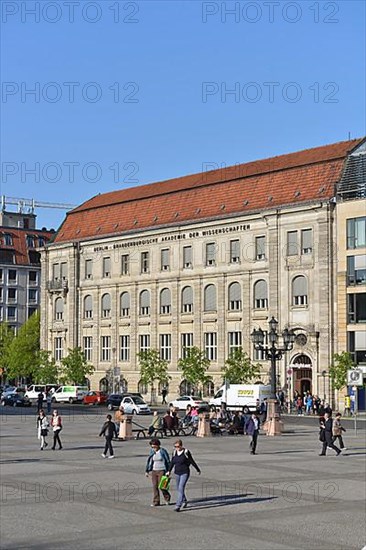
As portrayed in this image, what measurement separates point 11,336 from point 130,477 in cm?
10302

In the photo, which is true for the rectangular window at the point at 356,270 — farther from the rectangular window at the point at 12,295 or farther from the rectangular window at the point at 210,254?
the rectangular window at the point at 12,295

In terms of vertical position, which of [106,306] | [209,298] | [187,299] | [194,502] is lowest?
[194,502]

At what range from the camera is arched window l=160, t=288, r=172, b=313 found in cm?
9506

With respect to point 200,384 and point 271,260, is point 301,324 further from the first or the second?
point 200,384

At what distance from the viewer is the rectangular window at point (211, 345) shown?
295 ft

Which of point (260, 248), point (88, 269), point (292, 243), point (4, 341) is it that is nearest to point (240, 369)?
point (260, 248)

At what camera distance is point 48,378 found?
10362 cm

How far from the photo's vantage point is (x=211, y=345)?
297 ft

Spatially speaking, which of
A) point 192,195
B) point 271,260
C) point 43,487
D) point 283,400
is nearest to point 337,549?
point 43,487

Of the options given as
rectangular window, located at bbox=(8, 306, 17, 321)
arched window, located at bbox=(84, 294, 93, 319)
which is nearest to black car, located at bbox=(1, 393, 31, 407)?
arched window, located at bbox=(84, 294, 93, 319)

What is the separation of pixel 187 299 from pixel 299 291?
1465 centimetres

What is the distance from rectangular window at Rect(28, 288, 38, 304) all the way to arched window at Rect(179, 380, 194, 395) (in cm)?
5171

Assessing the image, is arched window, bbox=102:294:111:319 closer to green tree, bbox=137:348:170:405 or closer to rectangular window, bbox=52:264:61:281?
rectangular window, bbox=52:264:61:281

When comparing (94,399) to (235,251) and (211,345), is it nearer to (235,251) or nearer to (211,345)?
(211,345)
